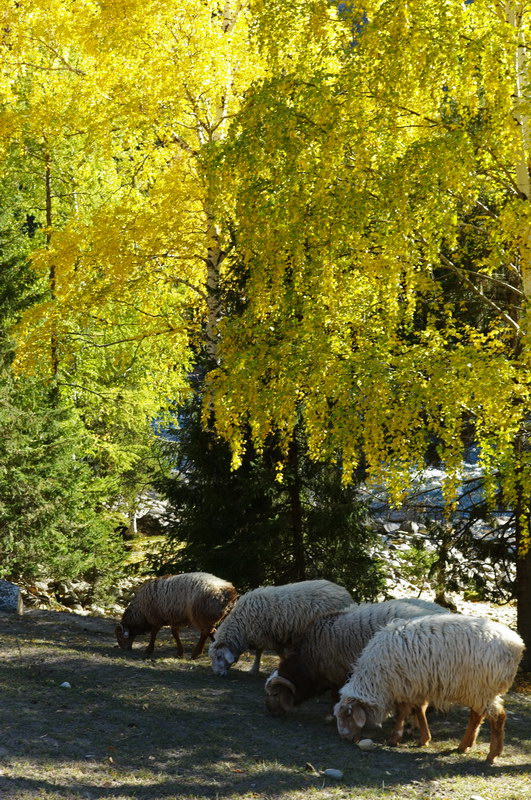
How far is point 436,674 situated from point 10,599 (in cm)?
659

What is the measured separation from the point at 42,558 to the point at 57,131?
8323 mm

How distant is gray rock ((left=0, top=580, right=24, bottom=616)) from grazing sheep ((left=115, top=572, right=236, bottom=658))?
177 centimetres

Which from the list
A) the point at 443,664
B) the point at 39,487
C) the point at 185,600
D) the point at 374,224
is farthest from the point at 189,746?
the point at 39,487

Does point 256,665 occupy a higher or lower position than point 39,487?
lower

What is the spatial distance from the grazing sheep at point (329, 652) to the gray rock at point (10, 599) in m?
4.68

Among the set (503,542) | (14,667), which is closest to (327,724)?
(14,667)

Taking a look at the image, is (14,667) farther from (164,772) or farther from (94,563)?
(94,563)

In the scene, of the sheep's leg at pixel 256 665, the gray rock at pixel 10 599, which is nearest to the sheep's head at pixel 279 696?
the sheep's leg at pixel 256 665

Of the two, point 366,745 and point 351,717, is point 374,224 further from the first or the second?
point 366,745

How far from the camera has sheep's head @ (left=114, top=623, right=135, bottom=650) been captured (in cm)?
1067

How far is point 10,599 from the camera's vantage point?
11.6m

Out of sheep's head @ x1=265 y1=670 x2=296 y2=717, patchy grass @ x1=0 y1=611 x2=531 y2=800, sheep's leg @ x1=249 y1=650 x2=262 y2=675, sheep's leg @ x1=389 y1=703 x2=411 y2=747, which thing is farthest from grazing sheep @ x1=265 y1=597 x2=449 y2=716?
sheep's leg @ x1=249 y1=650 x2=262 y2=675

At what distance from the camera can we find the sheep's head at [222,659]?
9.52 m

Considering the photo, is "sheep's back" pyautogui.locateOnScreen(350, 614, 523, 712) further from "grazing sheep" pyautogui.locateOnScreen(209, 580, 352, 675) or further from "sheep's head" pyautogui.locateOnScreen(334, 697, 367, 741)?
"grazing sheep" pyautogui.locateOnScreen(209, 580, 352, 675)
